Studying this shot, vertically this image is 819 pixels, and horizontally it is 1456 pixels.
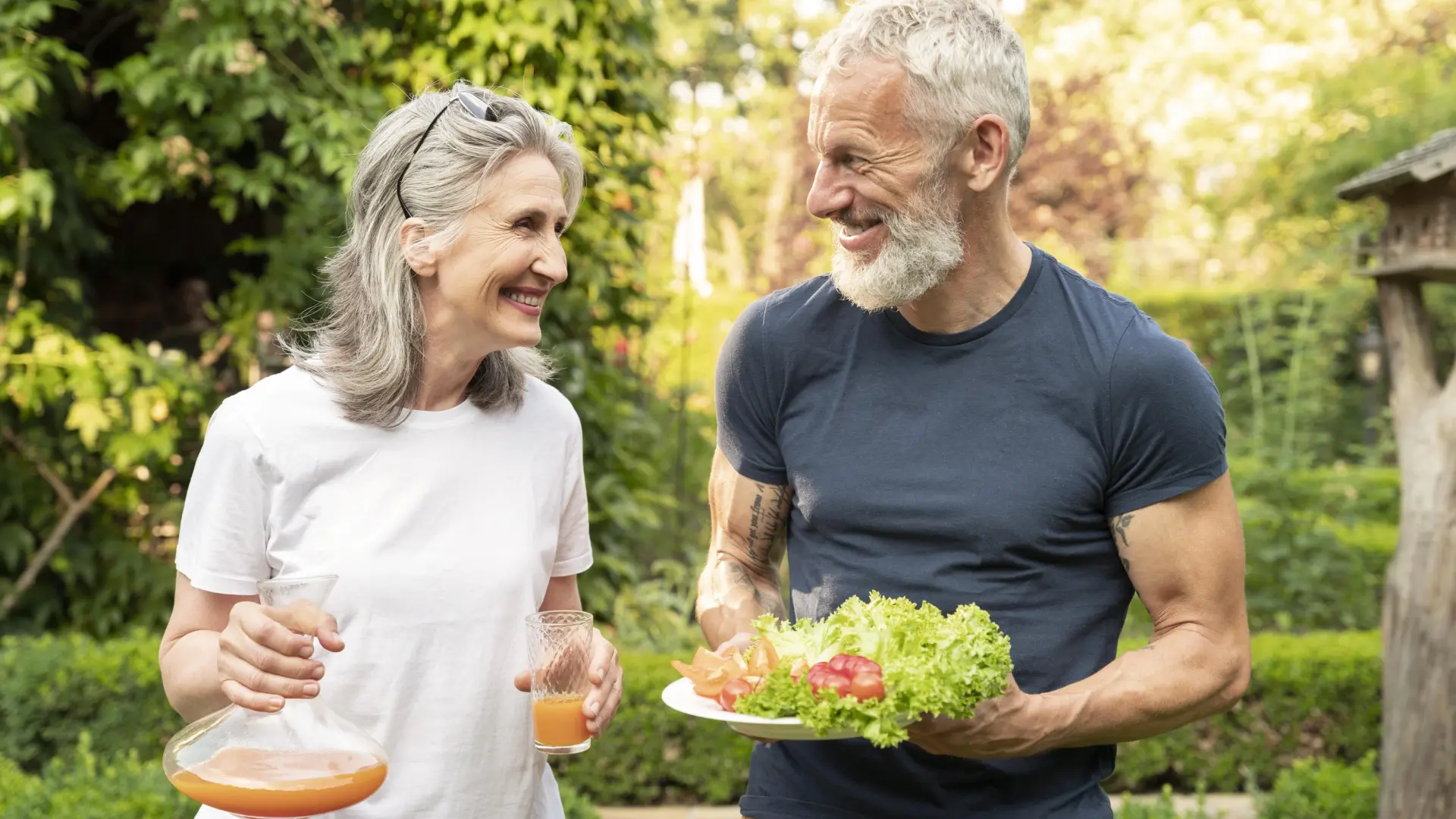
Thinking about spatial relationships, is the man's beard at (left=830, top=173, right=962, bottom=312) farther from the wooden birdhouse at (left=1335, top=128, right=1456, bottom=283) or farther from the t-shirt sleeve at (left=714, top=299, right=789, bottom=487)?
the wooden birdhouse at (left=1335, top=128, right=1456, bottom=283)

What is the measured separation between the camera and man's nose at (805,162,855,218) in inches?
96.8

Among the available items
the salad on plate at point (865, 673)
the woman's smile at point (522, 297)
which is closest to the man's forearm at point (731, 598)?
the salad on plate at point (865, 673)

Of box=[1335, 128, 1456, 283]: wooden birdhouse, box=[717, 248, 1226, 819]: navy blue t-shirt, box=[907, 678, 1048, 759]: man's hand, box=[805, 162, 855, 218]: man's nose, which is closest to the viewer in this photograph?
box=[907, 678, 1048, 759]: man's hand

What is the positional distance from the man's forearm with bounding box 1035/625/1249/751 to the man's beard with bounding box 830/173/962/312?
76cm

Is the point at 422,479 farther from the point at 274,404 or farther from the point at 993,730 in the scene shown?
the point at 993,730

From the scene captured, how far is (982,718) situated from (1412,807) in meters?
3.23

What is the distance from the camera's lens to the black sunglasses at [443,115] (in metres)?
2.35

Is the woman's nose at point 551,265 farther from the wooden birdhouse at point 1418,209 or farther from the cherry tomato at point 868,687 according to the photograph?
the wooden birdhouse at point 1418,209

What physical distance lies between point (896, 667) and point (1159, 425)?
2.18 feet

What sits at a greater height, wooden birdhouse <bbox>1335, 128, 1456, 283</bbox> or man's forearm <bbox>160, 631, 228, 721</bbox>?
wooden birdhouse <bbox>1335, 128, 1456, 283</bbox>

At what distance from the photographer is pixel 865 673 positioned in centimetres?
204

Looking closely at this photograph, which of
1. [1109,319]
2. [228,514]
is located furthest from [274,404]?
[1109,319]

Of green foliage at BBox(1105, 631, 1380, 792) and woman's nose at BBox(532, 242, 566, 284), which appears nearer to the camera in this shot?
woman's nose at BBox(532, 242, 566, 284)

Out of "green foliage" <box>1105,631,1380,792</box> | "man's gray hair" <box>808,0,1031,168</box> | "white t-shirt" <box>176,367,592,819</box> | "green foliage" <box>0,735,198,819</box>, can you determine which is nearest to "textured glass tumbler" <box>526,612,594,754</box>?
"white t-shirt" <box>176,367,592,819</box>
